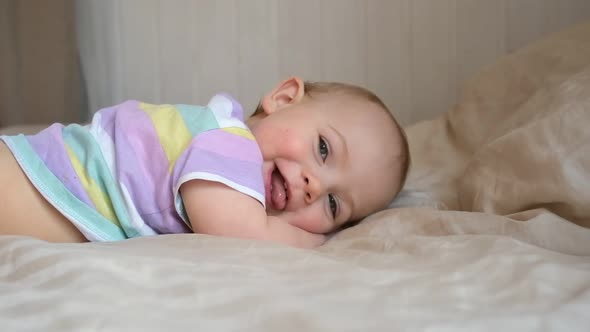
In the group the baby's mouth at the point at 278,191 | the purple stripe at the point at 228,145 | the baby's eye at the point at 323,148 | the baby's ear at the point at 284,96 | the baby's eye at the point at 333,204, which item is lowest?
the baby's eye at the point at 333,204

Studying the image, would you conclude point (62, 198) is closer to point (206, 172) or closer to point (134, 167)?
point (134, 167)

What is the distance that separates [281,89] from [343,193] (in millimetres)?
242

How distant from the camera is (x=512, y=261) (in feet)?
2.15

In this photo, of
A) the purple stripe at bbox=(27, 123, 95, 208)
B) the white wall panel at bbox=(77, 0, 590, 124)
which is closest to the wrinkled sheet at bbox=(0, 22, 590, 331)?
the purple stripe at bbox=(27, 123, 95, 208)

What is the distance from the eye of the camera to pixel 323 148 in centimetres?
104

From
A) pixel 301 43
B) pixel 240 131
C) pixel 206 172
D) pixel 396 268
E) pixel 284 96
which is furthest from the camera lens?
pixel 301 43

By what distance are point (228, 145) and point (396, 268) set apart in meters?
0.37

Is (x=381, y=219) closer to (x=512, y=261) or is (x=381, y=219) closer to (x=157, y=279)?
(x=512, y=261)

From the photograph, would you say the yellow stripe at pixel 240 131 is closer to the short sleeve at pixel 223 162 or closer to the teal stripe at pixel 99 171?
the short sleeve at pixel 223 162

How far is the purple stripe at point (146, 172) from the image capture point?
919 mm

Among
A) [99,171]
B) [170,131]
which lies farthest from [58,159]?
[170,131]

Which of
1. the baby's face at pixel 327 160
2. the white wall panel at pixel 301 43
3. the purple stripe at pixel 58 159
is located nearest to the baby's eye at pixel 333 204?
the baby's face at pixel 327 160

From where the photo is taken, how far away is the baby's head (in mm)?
1007

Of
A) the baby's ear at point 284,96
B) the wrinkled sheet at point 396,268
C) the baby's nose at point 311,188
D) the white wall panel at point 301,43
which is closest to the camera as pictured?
the wrinkled sheet at point 396,268
